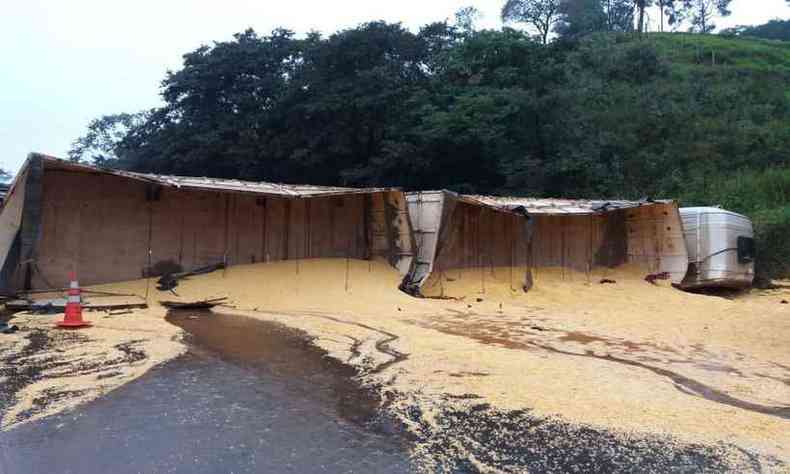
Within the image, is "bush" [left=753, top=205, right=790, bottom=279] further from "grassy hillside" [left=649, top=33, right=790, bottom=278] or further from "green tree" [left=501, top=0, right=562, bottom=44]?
"green tree" [left=501, top=0, right=562, bottom=44]

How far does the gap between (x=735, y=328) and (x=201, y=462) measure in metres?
8.61

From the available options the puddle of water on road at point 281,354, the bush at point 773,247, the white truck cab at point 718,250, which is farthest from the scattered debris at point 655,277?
the puddle of water on road at point 281,354

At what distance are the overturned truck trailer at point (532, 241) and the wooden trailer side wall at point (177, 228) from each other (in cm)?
109

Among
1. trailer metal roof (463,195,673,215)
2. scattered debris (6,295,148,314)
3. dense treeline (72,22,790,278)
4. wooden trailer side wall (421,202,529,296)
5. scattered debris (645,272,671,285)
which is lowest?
scattered debris (6,295,148,314)

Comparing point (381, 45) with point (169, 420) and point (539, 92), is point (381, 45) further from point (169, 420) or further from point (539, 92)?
point (169, 420)

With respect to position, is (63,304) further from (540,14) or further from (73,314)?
(540,14)

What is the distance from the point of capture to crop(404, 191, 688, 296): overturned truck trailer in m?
13.1

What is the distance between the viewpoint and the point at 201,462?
12.1 ft

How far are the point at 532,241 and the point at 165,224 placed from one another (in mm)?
8629

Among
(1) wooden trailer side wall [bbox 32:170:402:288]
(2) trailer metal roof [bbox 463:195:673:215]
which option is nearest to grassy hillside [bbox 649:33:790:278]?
(2) trailer metal roof [bbox 463:195:673:215]

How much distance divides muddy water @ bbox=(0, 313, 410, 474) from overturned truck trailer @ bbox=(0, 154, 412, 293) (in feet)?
18.3

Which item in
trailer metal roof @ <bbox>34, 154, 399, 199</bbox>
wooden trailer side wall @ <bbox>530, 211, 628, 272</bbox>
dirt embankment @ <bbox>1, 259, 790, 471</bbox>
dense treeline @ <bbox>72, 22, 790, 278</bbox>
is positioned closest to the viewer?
dirt embankment @ <bbox>1, 259, 790, 471</bbox>

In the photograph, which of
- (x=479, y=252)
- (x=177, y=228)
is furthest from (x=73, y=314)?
(x=479, y=252)

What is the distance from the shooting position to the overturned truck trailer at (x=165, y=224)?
1034cm
